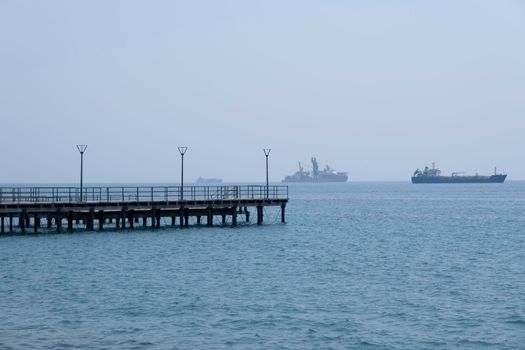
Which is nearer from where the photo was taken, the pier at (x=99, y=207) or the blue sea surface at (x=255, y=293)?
the blue sea surface at (x=255, y=293)

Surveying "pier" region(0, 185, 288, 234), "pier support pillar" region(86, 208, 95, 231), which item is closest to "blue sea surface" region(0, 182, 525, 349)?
"pier support pillar" region(86, 208, 95, 231)

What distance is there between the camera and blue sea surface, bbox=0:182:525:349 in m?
26.3

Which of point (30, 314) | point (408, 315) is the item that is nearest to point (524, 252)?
point (408, 315)

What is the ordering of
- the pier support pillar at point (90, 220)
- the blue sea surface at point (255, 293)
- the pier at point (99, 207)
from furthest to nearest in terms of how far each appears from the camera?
the pier support pillar at point (90, 220)
the pier at point (99, 207)
the blue sea surface at point (255, 293)

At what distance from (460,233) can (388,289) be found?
35846 millimetres

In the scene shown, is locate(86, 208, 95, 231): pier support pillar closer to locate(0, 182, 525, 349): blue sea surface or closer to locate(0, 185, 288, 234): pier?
locate(0, 185, 288, 234): pier

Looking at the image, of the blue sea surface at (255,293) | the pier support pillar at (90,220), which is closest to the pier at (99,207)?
the pier support pillar at (90,220)

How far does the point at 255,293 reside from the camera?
113ft

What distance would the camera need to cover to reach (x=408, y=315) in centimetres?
2955

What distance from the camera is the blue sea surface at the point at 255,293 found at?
2633 cm

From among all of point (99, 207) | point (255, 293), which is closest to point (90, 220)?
point (99, 207)

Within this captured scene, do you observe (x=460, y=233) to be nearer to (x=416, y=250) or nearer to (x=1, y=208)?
(x=416, y=250)

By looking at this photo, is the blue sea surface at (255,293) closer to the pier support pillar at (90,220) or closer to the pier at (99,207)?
the pier support pillar at (90,220)

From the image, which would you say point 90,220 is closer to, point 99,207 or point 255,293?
point 99,207
